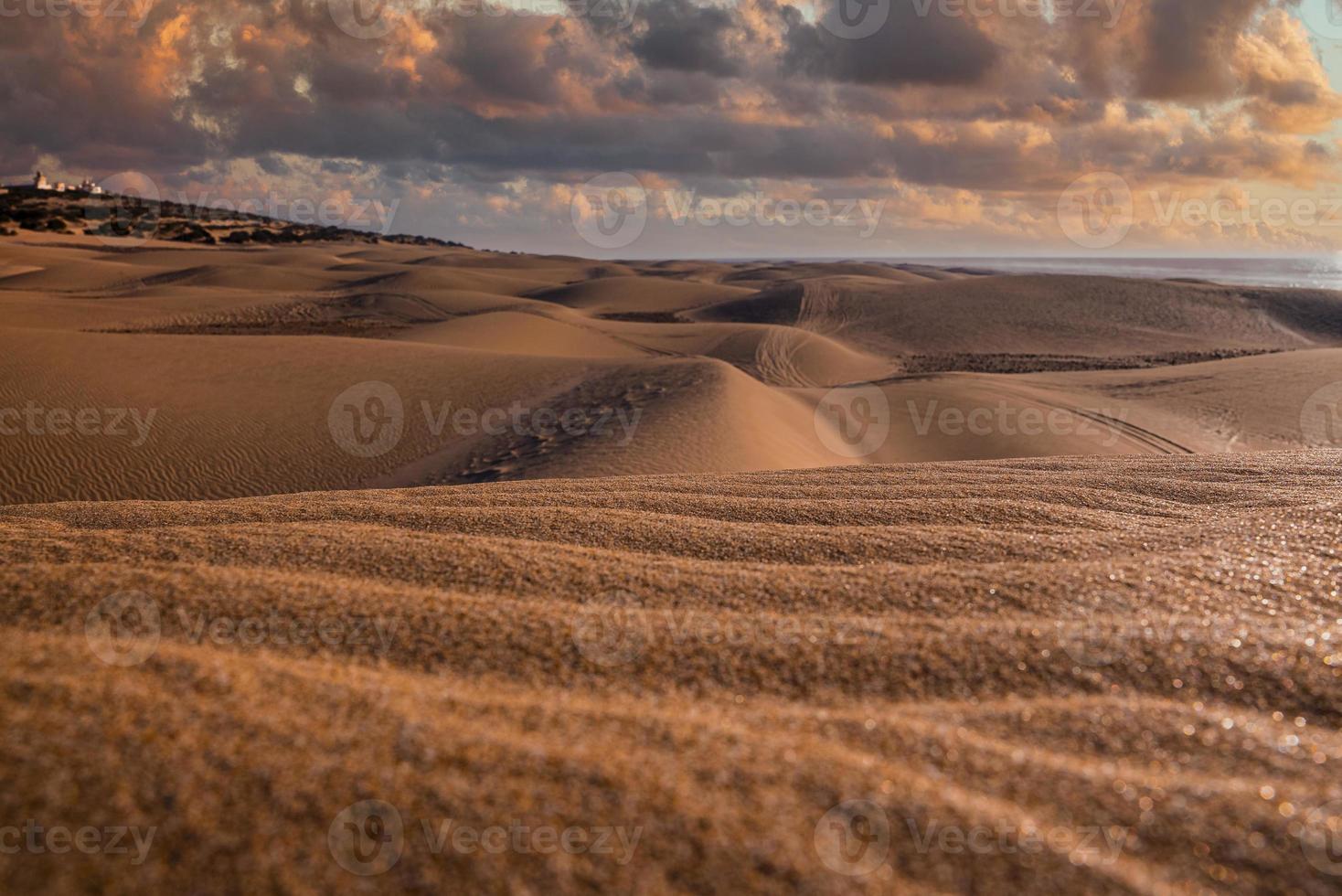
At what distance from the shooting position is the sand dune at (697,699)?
136cm

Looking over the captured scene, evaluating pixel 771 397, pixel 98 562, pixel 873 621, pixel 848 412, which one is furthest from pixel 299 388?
pixel 873 621

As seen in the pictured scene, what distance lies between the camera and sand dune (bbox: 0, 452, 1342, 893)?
1.36 m

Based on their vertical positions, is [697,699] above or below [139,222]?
below

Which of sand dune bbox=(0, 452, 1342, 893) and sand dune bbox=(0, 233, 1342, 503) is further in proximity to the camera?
sand dune bbox=(0, 233, 1342, 503)

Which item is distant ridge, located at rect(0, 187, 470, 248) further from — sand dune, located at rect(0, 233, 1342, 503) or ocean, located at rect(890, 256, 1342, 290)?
ocean, located at rect(890, 256, 1342, 290)

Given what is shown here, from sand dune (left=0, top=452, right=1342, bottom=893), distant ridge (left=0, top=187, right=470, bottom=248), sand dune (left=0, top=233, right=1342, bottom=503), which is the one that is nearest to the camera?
sand dune (left=0, top=452, right=1342, bottom=893)

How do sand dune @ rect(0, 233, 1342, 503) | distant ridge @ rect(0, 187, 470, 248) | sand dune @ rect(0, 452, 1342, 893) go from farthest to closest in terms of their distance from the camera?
distant ridge @ rect(0, 187, 470, 248) → sand dune @ rect(0, 233, 1342, 503) → sand dune @ rect(0, 452, 1342, 893)

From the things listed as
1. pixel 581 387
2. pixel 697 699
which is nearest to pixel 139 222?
pixel 581 387

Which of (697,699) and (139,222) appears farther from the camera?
(139,222)

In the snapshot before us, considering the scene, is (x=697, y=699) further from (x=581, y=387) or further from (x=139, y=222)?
(x=139, y=222)

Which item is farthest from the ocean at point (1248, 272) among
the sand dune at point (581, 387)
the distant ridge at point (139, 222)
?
the distant ridge at point (139, 222)

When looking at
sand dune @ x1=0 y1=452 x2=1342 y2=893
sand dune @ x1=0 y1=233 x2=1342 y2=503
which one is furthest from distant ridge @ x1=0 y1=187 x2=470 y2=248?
sand dune @ x1=0 y1=452 x2=1342 y2=893

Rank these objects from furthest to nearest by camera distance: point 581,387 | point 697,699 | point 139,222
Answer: point 139,222
point 581,387
point 697,699

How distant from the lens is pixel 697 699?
192cm
